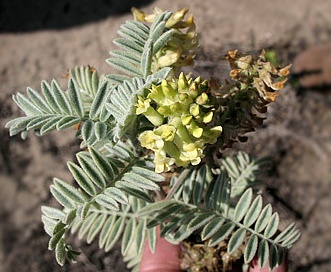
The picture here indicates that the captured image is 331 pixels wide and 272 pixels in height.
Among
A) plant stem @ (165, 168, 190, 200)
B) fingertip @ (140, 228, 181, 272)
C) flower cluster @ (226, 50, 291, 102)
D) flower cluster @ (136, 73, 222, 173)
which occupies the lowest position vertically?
fingertip @ (140, 228, 181, 272)

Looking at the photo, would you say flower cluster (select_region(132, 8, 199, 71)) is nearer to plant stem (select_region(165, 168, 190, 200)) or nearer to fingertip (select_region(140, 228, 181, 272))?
plant stem (select_region(165, 168, 190, 200))

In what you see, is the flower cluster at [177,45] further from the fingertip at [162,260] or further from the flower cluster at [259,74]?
the fingertip at [162,260]

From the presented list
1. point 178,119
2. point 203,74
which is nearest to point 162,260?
point 178,119

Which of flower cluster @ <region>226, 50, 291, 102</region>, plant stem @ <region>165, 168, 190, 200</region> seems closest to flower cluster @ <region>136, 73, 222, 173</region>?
flower cluster @ <region>226, 50, 291, 102</region>

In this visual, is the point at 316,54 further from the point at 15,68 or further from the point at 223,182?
the point at 223,182

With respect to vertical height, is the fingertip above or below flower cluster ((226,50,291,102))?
below

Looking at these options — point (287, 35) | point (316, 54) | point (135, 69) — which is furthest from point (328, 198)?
point (135, 69)

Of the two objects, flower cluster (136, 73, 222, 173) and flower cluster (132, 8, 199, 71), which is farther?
flower cluster (132, 8, 199, 71)

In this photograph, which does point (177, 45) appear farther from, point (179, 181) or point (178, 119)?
point (179, 181)
